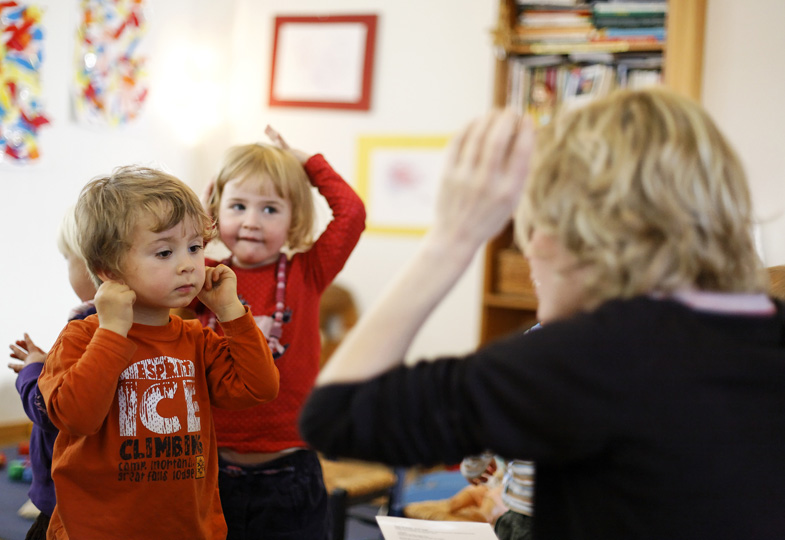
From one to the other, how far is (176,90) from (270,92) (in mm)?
501

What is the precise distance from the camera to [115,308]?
109 centimetres

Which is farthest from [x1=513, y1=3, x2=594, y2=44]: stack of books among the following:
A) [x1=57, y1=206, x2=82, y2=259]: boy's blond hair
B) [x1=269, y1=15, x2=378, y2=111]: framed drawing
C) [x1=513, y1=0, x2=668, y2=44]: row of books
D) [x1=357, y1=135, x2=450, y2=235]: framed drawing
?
[x1=57, y1=206, x2=82, y2=259]: boy's blond hair

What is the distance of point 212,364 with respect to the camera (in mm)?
1231

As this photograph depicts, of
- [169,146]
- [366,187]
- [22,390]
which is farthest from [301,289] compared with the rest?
[169,146]

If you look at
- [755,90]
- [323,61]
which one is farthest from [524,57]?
[323,61]

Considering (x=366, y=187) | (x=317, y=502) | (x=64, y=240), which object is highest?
(x=366, y=187)

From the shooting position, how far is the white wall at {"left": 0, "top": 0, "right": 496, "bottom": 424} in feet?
10.4

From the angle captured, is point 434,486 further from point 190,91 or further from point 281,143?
point 190,91

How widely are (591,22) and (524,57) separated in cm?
31

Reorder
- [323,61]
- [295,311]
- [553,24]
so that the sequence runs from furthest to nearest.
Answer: [323,61] < [553,24] < [295,311]

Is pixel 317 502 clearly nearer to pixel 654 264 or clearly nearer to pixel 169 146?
pixel 654 264

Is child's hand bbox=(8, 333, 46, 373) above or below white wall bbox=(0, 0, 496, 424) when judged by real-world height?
below

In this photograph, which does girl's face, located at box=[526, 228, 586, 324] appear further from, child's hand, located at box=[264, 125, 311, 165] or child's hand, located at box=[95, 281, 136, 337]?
child's hand, located at box=[264, 125, 311, 165]

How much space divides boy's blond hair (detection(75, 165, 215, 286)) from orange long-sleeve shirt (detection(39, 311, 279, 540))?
0.36 ft
